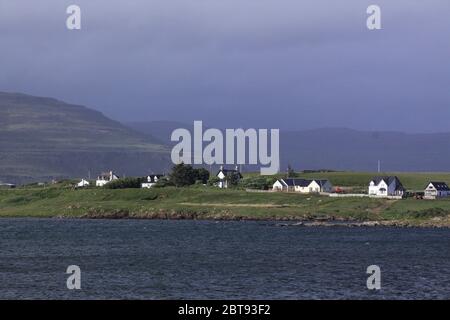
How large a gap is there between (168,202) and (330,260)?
99.8 metres

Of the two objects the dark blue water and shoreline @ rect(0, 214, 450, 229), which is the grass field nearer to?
shoreline @ rect(0, 214, 450, 229)

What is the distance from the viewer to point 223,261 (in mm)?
95812

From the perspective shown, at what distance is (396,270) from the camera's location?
87.5 meters

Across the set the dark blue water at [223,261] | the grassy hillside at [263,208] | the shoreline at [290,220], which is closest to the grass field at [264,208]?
the grassy hillside at [263,208]

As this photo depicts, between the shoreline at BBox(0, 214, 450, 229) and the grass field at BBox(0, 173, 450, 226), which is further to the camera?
the grass field at BBox(0, 173, 450, 226)

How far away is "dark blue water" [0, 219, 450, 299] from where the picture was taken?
7212cm

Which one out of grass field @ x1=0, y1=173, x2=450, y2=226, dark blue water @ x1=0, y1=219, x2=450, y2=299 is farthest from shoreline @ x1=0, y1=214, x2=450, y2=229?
dark blue water @ x1=0, y1=219, x2=450, y2=299

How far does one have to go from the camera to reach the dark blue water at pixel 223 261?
72125 millimetres

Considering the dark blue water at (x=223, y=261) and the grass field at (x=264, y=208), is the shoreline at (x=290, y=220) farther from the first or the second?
the dark blue water at (x=223, y=261)

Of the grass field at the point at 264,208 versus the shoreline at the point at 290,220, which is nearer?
the shoreline at the point at 290,220

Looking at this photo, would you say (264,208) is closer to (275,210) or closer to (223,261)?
(275,210)

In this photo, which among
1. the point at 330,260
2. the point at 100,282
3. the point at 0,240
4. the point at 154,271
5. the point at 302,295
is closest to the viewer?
the point at 302,295
